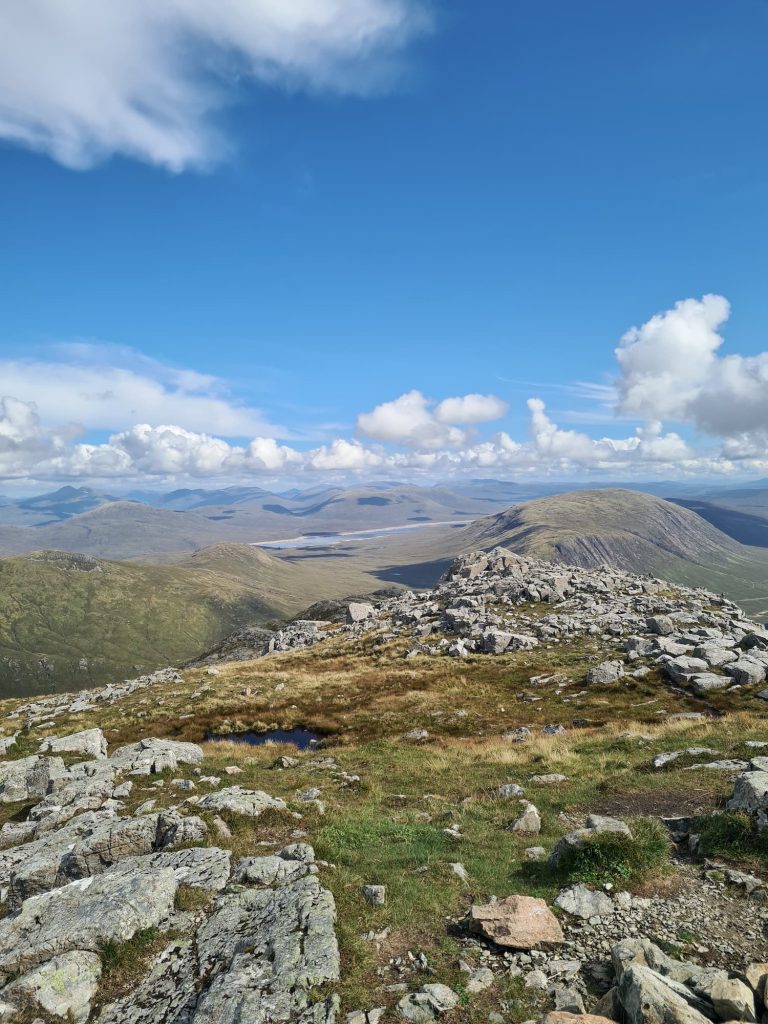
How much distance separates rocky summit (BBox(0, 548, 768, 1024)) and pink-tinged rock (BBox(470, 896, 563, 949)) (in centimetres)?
5

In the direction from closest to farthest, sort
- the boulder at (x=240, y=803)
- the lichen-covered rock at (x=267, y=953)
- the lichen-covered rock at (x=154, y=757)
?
the lichen-covered rock at (x=267, y=953) < the boulder at (x=240, y=803) < the lichen-covered rock at (x=154, y=757)

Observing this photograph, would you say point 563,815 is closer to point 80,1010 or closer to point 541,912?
point 541,912

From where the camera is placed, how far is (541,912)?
451 inches

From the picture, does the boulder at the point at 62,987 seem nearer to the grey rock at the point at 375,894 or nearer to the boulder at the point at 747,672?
the grey rock at the point at 375,894

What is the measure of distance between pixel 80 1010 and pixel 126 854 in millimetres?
6155

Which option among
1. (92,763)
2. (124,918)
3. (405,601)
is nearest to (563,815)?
(124,918)

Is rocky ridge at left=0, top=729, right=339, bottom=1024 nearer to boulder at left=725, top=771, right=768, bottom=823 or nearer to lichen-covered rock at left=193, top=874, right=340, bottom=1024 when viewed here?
lichen-covered rock at left=193, top=874, right=340, bottom=1024

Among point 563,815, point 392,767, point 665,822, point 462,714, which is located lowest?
point 462,714

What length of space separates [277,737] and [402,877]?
3122 cm

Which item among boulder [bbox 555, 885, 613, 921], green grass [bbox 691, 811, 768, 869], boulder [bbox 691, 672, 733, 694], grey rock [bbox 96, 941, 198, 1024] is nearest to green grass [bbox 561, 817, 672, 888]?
boulder [bbox 555, 885, 613, 921]

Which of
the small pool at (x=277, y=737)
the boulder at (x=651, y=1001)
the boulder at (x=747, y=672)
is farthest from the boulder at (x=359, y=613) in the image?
the boulder at (x=651, y=1001)

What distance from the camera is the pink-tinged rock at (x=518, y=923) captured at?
10742 mm

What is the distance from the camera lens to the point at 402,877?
46.1 ft

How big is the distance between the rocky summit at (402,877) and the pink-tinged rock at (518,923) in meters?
0.05
